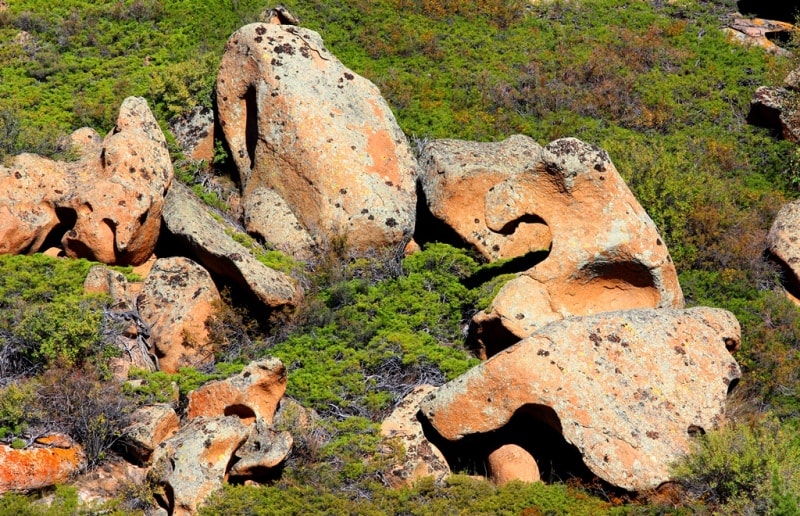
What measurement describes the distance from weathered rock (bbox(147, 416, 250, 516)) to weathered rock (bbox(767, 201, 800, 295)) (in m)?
10.5

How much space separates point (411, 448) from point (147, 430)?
3430 millimetres

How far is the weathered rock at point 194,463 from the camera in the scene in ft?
37.8

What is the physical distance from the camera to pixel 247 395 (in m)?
12.7

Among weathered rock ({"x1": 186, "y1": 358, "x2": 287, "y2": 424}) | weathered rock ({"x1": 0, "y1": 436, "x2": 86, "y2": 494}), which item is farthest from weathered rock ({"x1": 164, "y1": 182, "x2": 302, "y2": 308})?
weathered rock ({"x1": 0, "y1": 436, "x2": 86, "y2": 494})

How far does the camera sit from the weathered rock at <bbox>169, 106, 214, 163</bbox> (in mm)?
19516

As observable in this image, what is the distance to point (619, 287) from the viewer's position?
15406 millimetres

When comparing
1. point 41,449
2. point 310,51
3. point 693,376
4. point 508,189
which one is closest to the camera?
point 41,449

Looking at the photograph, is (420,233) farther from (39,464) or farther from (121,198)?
(39,464)

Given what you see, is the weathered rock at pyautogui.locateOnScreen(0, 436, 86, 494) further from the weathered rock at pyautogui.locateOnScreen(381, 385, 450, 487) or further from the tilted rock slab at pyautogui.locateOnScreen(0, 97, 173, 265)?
the tilted rock slab at pyautogui.locateOnScreen(0, 97, 173, 265)

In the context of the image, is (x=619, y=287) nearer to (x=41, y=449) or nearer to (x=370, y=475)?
(x=370, y=475)

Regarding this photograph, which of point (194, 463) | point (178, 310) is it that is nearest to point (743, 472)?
point (194, 463)

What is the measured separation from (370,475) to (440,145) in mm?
7504

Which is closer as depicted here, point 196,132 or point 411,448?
point 411,448

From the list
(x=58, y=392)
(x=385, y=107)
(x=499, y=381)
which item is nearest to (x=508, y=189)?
(x=499, y=381)
